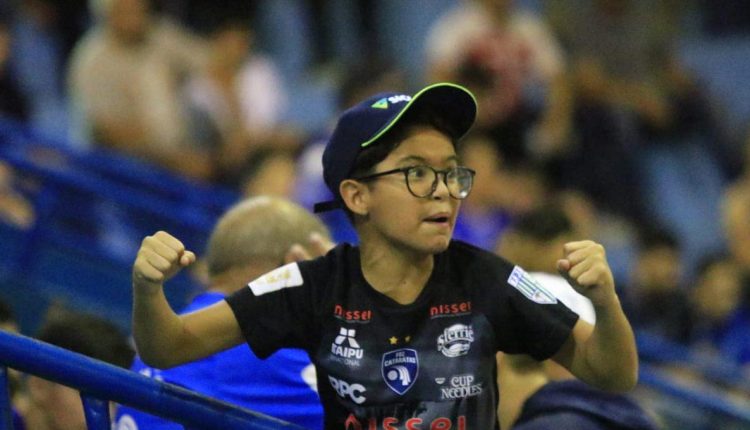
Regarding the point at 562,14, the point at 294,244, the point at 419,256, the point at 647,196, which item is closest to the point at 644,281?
the point at 647,196

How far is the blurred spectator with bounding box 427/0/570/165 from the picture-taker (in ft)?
33.6

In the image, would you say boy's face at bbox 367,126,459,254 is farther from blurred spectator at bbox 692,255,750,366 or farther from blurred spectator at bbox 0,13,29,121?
blurred spectator at bbox 0,13,29,121

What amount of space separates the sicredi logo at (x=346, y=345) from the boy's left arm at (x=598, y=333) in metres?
0.46

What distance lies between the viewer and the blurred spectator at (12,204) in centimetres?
805

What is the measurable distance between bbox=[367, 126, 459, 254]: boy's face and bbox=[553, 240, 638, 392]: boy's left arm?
306 mm

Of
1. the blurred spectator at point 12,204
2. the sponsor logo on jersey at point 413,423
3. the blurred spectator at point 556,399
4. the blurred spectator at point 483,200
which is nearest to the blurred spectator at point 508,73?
the blurred spectator at point 483,200

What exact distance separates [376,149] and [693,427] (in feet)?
16.2

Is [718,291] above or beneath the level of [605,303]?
above

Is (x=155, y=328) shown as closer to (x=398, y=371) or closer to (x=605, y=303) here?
(x=398, y=371)

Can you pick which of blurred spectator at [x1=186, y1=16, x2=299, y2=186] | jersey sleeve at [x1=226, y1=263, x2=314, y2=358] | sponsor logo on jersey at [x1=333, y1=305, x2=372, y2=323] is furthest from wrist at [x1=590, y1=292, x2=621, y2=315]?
blurred spectator at [x1=186, y1=16, x2=299, y2=186]

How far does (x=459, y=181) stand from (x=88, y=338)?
1.75m

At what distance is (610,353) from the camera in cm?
332

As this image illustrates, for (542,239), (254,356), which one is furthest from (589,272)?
(542,239)

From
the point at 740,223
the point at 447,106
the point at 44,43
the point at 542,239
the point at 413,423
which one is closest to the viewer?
the point at 413,423
